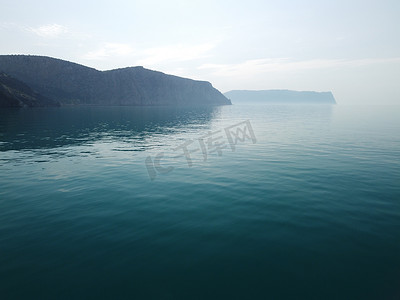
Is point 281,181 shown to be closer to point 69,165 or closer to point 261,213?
point 261,213

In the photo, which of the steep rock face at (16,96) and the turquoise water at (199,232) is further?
the steep rock face at (16,96)

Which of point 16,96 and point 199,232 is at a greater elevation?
point 16,96

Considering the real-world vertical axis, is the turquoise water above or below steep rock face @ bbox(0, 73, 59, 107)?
below

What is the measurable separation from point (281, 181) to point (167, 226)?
1126cm

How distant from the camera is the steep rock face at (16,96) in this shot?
117 meters

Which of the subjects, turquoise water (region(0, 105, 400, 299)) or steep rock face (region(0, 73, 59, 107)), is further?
steep rock face (region(0, 73, 59, 107))

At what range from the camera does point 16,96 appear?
12306cm

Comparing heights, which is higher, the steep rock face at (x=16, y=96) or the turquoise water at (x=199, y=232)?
the steep rock face at (x=16, y=96)

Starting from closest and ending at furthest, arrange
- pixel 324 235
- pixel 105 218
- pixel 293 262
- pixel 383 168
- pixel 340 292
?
pixel 340 292 < pixel 293 262 < pixel 324 235 < pixel 105 218 < pixel 383 168

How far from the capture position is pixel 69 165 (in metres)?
23.5

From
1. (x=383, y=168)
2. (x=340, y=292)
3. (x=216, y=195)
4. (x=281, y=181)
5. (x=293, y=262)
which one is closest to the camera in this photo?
(x=340, y=292)

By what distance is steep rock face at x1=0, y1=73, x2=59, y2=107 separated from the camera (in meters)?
117

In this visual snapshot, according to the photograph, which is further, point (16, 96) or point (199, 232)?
point (16, 96)

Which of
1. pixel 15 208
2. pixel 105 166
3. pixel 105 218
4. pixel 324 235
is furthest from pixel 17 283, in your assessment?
pixel 105 166
